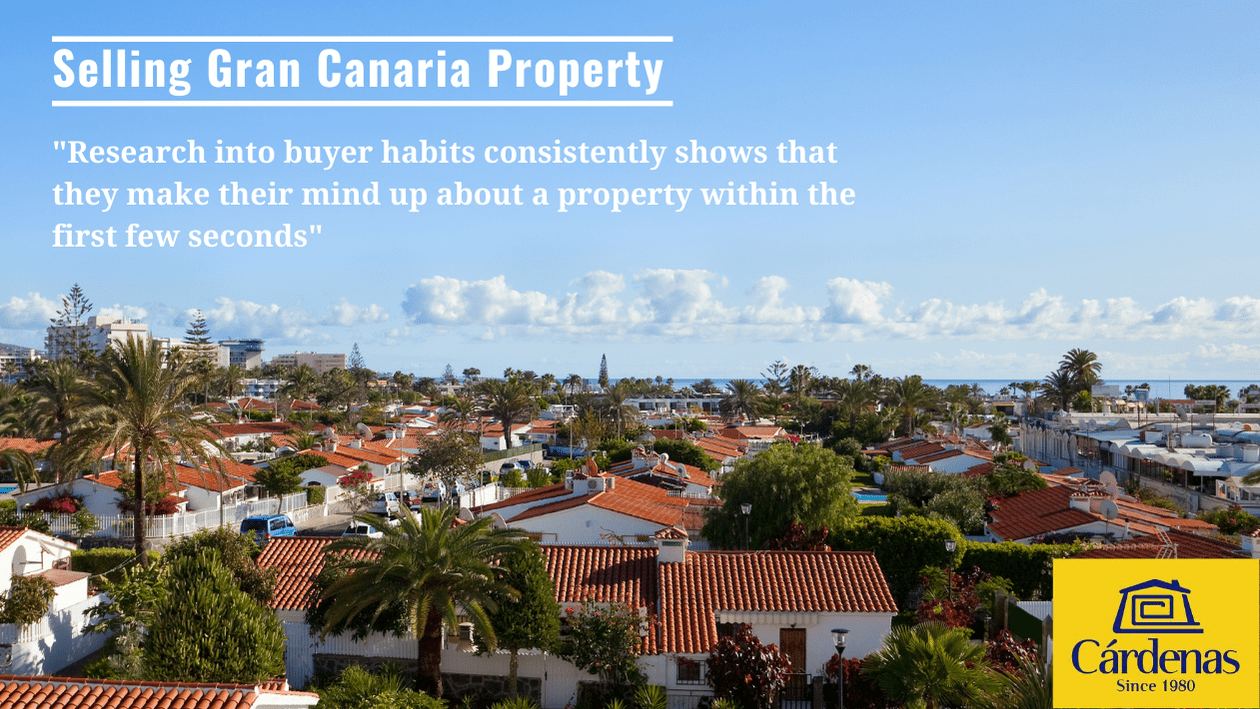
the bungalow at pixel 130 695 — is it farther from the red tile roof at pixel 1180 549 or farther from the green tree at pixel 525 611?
the red tile roof at pixel 1180 549

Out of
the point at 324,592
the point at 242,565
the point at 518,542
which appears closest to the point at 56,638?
the point at 242,565

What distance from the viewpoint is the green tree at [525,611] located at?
1788 centimetres

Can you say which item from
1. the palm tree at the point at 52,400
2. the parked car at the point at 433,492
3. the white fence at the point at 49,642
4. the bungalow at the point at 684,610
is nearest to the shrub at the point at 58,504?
the parked car at the point at 433,492

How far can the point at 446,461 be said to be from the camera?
48000 mm

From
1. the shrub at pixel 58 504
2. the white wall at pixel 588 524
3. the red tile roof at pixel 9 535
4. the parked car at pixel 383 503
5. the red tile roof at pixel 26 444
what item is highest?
the red tile roof at pixel 9 535

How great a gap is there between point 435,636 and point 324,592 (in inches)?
95.0

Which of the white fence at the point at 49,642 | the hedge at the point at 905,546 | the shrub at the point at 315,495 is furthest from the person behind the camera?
the shrub at the point at 315,495

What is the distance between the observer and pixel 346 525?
41.4 m

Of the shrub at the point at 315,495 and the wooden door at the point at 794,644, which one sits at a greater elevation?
the wooden door at the point at 794,644

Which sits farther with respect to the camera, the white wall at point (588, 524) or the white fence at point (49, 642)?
the white wall at point (588, 524)

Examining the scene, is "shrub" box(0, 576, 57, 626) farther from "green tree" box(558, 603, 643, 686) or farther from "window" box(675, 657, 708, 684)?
"window" box(675, 657, 708, 684)

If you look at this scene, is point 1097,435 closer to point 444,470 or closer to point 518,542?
point 444,470

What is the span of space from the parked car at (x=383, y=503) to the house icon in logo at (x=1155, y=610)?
3820cm

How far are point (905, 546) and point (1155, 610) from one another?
800 inches
